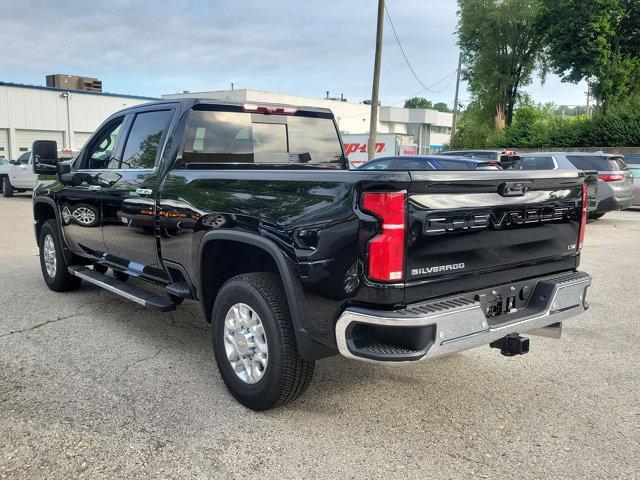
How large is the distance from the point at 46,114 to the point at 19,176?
1900cm

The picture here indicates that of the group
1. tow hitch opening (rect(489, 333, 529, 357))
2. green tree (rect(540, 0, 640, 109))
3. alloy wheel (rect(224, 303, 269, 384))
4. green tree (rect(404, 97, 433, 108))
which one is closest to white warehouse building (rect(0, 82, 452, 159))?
green tree (rect(540, 0, 640, 109))

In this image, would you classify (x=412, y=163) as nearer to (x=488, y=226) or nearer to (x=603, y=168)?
(x=603, y=168)

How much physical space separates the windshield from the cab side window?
1.13 m

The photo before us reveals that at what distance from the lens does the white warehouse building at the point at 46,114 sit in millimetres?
36375

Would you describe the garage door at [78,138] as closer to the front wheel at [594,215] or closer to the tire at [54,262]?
the front wheel at [594,215]

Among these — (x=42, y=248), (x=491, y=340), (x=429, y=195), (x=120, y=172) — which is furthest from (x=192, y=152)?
(x=42, y=248)

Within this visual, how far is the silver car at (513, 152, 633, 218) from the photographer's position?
13031 millimetres

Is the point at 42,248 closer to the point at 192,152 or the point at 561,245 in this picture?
the point at 192,152

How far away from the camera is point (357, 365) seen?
4.42m

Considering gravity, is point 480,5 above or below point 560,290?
above

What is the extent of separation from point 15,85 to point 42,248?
34.9 m

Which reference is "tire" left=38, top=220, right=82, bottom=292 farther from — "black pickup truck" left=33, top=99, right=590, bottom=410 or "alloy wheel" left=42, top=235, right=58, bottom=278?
"black pickup truck" left=33, top=99, right=590, bottom=410

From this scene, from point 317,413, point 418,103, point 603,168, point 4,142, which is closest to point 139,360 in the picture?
point 317,413

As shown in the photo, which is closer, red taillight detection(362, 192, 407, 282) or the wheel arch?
red taillight detection(362, 192, 407, 282)
